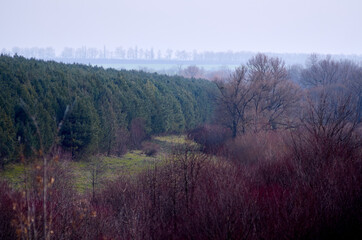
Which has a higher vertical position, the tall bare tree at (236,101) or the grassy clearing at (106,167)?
the tall bare tree at (236,101)

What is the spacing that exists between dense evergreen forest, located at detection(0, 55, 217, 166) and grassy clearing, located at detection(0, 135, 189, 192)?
835 mm

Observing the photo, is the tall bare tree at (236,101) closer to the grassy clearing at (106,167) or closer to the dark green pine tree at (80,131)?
the grassy clearing at (106,167)

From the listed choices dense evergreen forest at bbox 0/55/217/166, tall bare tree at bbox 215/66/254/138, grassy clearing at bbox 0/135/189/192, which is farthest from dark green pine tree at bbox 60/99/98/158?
tall bare tree at bbox 215/66/254/138

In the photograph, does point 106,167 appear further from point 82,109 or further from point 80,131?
point 82,109

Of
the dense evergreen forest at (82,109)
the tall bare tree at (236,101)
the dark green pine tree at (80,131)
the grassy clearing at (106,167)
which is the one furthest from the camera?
the tall bare tree at (236,101)

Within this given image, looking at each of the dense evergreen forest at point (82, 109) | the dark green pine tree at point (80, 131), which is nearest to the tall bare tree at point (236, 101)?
the dense evergreen forest at point (82, 109)

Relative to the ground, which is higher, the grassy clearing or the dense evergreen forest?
the dense evergreen forest

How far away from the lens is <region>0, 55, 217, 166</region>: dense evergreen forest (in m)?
20.6

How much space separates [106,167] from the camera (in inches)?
870

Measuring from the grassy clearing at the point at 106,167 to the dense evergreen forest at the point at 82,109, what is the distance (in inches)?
32.9

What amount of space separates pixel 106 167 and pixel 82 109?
5128mm

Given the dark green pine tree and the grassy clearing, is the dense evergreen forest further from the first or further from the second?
the grassy clearing

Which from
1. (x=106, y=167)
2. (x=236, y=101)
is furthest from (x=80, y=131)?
(x=236, y=101)

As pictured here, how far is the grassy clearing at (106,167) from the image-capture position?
18156 millimetres
